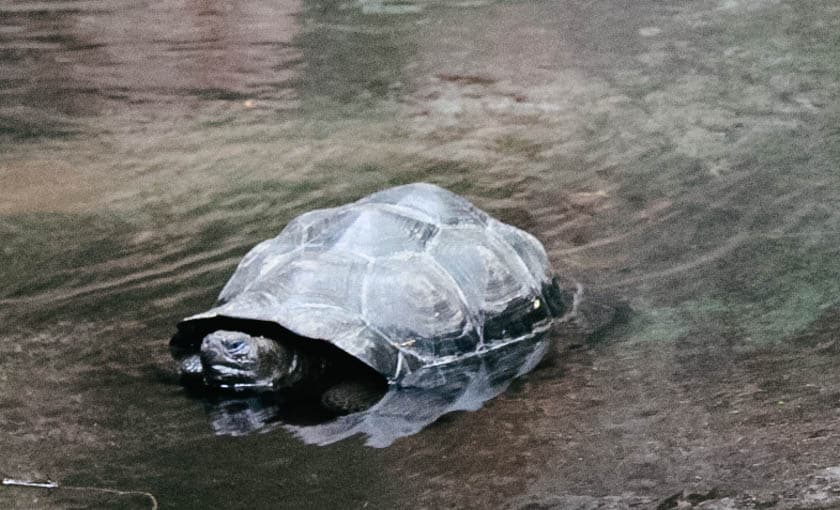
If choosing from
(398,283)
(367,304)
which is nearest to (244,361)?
(367,304)

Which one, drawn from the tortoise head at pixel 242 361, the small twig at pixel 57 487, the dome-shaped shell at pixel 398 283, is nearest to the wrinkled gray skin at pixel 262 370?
the tortoise head at pixel 242 361

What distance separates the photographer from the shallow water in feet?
12.6

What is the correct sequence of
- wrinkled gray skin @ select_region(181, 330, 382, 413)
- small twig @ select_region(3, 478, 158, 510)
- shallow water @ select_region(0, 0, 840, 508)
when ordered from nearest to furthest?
small twig @ select_region(3, 478, 158, 510) → shallow water @ select_region(0, 0, 840, 508) → wrinkled gray skin @ select_region(181, 330, 382, 413)

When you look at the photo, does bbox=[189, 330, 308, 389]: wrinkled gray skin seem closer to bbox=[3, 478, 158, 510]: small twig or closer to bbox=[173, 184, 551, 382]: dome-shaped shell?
bbox=[173, 184, 551, 382]: dome-shaped shell

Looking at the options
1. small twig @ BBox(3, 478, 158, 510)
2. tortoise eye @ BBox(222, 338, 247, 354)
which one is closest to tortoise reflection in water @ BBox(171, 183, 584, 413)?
tortoise eye @ BBox(222, 338, 247, 354)

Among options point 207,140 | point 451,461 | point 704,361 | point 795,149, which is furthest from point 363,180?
point 451,461

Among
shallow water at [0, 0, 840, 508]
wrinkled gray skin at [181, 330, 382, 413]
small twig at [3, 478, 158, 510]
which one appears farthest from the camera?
wrinkled gray skin at [181, 330, 382, 413]

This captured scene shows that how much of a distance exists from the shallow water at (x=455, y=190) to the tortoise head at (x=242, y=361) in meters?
0.17

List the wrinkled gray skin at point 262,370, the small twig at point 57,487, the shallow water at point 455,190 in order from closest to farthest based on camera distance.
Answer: the small twig at point 57,487 < the shallow water at point 455,190 < the wrinkled gray skin at point 262,370

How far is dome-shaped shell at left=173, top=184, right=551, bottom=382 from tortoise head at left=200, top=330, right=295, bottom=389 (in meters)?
0.09

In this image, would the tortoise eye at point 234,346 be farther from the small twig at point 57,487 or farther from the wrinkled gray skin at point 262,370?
the small twig at point 57,487

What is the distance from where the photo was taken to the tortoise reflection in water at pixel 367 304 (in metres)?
4.46

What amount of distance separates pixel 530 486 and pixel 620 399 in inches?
30.1

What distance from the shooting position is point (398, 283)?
15.1 feet
